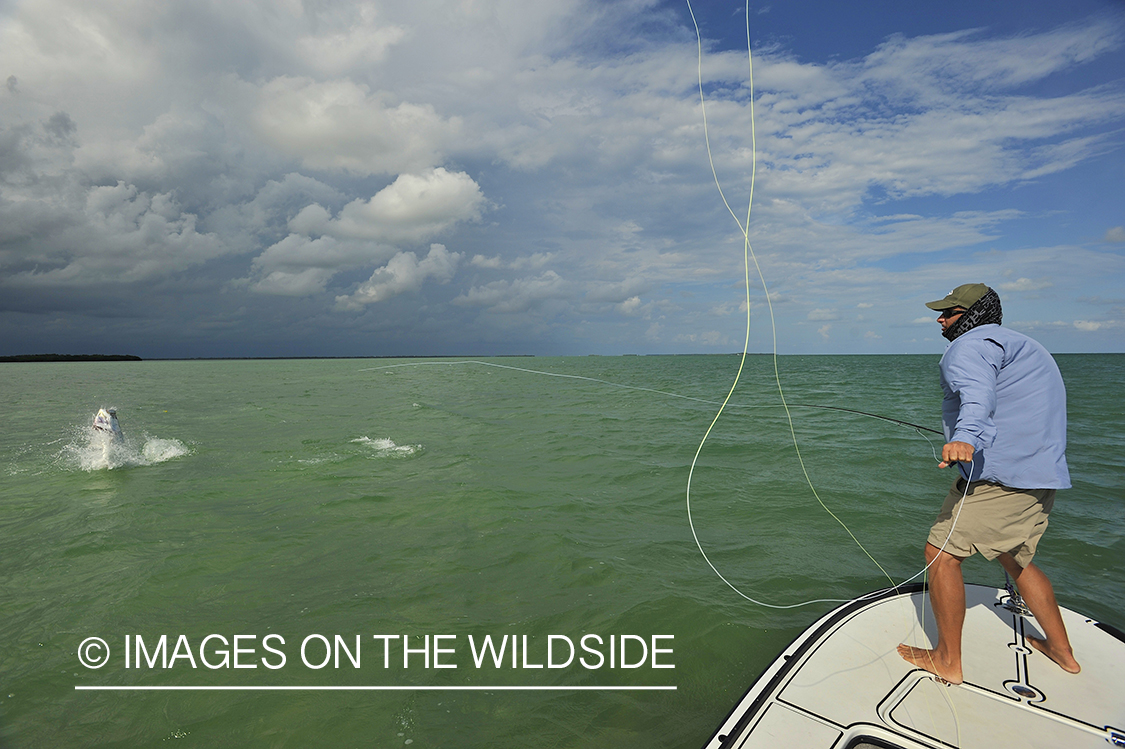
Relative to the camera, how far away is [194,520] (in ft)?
25.9

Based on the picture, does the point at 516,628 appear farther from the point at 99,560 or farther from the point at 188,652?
the point at 99,560

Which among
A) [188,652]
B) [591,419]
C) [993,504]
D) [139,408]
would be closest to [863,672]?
[993,504]

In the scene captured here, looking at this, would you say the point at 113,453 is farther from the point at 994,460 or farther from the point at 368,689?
the point at 994,460

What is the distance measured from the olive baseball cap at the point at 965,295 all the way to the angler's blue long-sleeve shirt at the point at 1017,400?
9.4 inches

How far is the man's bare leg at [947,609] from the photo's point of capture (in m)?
3.38

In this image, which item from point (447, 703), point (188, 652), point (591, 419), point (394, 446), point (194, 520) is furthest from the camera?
point (591, 419)

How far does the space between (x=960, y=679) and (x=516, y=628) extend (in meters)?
3.31

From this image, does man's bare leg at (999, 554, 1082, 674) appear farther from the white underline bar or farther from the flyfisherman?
the white underline bar

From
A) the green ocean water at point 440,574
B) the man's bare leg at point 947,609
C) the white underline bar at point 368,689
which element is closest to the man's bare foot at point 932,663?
the man's bare leg at point 947,609

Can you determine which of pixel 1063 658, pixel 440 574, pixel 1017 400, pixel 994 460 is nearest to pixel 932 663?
pixel 1063 658

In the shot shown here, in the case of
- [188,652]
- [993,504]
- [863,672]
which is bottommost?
[188,652]

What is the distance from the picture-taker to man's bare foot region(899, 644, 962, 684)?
3355mm

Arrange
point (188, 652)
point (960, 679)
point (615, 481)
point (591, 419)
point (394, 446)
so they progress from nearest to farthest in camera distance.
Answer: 1. point (960, 679)
2. point (188, 652)
3. point (615, 481)
4. point (394, 446)
5. point (591, 419)

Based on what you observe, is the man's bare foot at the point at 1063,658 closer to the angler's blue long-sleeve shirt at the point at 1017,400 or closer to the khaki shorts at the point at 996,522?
the khaki shorts at the point at 996,522
